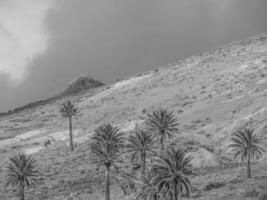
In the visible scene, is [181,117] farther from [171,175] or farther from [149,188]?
[171,175]

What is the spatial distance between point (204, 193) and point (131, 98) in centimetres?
8839

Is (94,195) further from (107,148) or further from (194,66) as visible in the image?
(194,66)

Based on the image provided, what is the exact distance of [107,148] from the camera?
7194cm

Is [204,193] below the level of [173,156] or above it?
below

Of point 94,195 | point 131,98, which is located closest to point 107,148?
point 94,195

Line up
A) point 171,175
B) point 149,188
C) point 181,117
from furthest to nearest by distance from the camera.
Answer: point 181,117 < point 149,188 < point 171,175

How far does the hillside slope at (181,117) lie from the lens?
85812 millimetres

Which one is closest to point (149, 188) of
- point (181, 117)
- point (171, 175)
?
point (171, 175)

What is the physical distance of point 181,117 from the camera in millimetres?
121000

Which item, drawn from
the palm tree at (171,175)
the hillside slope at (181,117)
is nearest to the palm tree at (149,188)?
the palm tree at (171,175)

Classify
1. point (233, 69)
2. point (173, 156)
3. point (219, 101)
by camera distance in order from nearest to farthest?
point (173, 156)
point (219, 101)
point (233, 69)

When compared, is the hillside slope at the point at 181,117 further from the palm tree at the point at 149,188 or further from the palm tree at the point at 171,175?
the palm tree at the point at 149,188

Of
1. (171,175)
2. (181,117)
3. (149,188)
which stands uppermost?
(181,117)

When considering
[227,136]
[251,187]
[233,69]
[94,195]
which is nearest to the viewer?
[251,187]
